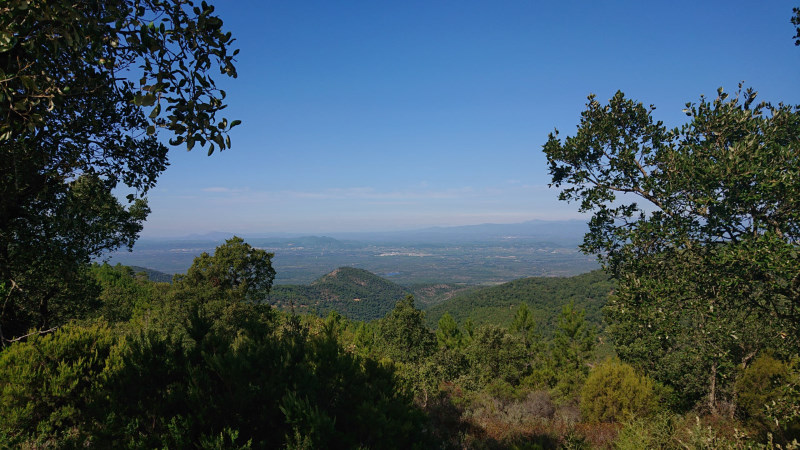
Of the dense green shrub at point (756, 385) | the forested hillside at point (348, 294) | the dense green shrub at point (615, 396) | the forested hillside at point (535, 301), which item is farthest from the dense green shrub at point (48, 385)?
the forested hillside at point (348, 294)

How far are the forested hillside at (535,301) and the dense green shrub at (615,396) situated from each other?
211 ft

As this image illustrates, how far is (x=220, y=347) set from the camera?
4.75 m

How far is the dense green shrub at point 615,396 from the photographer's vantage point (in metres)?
13.4

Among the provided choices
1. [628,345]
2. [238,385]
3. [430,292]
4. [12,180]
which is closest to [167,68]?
[12,180]

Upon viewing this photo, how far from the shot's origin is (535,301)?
103 metres

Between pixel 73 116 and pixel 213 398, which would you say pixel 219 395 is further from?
pixel 73 116

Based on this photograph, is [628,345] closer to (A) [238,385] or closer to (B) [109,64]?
(A) [238,385]

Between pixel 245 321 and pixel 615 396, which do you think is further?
pixel 615 396

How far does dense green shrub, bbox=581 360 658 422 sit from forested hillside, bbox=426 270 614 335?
6446cm

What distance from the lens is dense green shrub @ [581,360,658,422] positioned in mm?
13367

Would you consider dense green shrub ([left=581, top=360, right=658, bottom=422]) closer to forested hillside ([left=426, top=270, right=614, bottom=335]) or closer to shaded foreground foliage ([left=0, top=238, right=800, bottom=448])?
shaded foreground foliage ([left=0, top=238, right=800, bottom=448])

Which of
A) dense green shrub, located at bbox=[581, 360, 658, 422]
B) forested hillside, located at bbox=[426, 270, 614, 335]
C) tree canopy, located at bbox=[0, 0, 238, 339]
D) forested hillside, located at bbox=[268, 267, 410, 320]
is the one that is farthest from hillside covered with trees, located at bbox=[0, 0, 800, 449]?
forested hillside, located at bbox=[268, 267, 410, 320]

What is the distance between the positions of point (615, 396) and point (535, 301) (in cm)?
9613

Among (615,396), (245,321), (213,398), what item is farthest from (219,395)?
(615,396)
